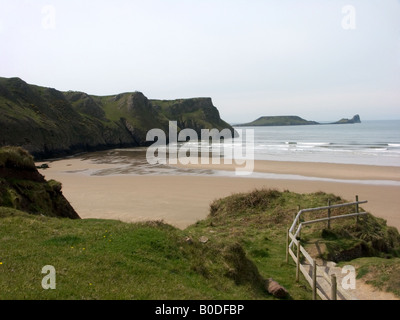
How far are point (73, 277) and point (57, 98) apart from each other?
302 feet

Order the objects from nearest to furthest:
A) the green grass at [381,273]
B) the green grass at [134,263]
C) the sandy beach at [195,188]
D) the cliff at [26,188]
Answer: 1. the green grass at [134,263]
2. the green grass at [381,273]
3. the cliff at [26,188]
4. the sandy beach at [195,188]

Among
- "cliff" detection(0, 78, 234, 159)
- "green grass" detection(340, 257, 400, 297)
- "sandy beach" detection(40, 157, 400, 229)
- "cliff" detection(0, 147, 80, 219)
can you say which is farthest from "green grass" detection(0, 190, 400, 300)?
"cliff" detection(0, 78, 234, 159)

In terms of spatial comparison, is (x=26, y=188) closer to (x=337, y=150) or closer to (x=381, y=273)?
(x=381, y=273)

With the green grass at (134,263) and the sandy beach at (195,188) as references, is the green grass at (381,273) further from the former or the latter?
the sandy beach at (195,188)

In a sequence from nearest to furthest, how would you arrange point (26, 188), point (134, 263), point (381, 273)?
point (134, 263) → point (381, 273) → point (26, 188)

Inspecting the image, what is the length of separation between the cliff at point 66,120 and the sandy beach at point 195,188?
961 inches

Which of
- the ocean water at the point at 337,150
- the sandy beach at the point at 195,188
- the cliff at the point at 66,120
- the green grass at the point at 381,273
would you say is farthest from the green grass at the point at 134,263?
the cliff at the point at 66,120

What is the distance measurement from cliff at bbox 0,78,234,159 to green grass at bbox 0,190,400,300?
178 feet

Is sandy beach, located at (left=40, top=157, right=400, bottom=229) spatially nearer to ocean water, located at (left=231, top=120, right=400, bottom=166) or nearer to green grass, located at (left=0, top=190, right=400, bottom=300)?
ocean water, located at (left=231, top=120, right=400, bottom=166)

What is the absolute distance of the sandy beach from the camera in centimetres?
2133

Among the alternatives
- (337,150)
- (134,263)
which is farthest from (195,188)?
(337,150)

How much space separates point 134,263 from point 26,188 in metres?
10.6

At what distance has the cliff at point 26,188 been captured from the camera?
48.9 feet

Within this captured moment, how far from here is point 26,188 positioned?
631 inches
